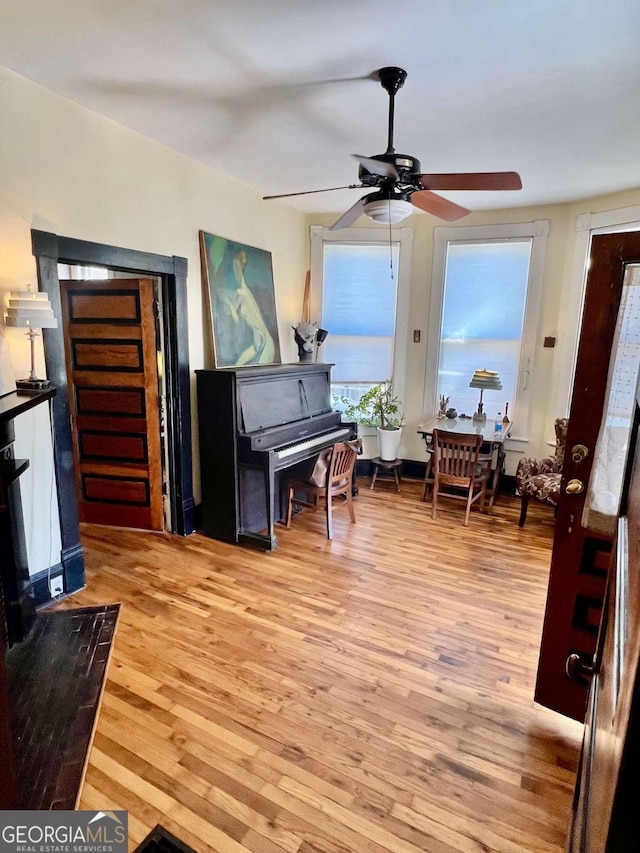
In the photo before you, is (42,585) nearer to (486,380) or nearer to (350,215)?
(350,215)

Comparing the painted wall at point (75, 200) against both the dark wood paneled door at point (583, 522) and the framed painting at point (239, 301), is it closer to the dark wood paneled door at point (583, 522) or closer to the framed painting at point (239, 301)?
the framed painting at point (239, 301)

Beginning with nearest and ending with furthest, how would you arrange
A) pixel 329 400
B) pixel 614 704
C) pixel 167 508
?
pixel 614 704 < pixel 167 508 < pixel 329 400

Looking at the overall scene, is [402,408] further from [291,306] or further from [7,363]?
[7,363]

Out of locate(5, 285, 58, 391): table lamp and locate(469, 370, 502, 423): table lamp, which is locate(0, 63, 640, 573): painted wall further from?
locate(469, 370, 502, 423): table lamp

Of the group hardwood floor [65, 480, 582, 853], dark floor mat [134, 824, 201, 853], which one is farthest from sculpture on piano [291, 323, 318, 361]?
dark floor mat [134, 824, 201, 853]

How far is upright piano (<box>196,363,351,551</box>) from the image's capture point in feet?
A: 11.2

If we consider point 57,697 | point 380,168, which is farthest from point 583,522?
point 57,697

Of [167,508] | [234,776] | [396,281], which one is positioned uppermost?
[396,281]

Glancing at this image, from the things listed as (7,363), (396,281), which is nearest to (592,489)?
(7,363)

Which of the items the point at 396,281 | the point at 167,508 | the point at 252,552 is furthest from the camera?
the point at 396,281

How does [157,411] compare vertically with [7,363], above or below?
below

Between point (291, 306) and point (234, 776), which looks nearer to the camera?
point (234, 776)

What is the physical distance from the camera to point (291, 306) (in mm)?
4758

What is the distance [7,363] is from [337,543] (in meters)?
2.48
